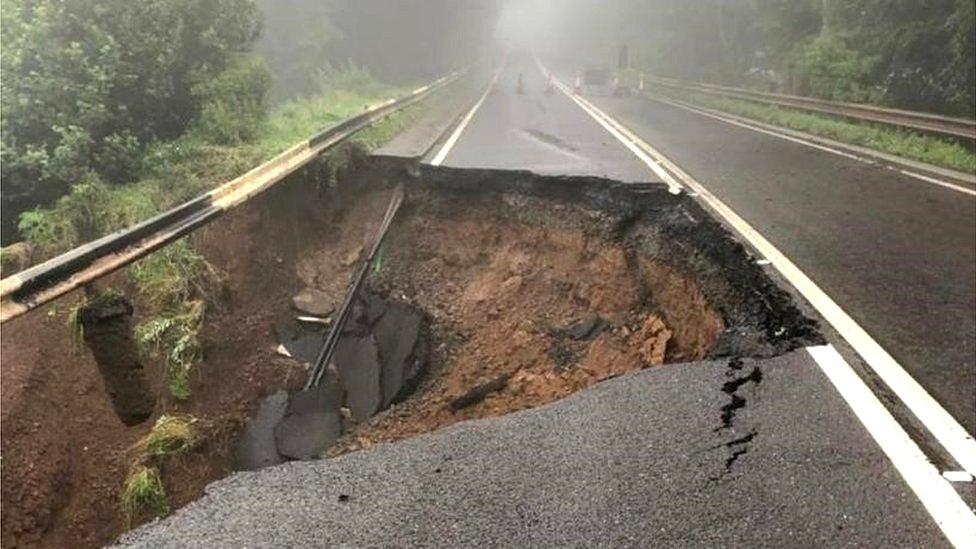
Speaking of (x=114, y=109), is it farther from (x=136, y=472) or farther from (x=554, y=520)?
Answer: (x=554, y=520)

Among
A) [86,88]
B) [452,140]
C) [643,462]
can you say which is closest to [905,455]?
[643,462]

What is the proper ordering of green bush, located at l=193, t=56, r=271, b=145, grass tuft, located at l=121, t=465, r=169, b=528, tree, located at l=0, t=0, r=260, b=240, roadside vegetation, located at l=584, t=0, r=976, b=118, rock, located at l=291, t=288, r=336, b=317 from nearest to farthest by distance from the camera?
1. grass tuft, located at l=121, t=465, r=169, b=528
2. tree, located at l=0, t=0, r=260, b=240
3. rock, located at l=291, t=288, r=336, b=317
4. green bush, located at l=193, t=56, r=271, b=145
5. roadside vegetation, located at l=584, t=0, r=976, b=118

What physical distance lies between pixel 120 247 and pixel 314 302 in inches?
134

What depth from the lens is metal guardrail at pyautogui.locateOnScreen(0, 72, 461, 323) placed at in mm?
3287

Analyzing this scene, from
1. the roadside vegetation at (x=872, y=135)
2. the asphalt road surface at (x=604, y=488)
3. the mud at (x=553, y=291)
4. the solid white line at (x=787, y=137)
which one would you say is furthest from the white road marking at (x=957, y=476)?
the roadside vegetation at (x=872, y=135)

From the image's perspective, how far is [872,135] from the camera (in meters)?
12.9

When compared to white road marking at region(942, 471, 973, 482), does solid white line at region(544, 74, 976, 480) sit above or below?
below

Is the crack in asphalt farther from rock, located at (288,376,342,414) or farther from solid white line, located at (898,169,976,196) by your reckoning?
solid white line, located at (898,169,976,196)

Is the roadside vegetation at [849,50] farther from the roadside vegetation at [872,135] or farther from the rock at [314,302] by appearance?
the rock at [314,302]

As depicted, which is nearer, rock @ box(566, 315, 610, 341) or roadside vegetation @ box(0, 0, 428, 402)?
rock @ box(566, 315, 610, 341)

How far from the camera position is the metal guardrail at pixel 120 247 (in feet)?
10.8

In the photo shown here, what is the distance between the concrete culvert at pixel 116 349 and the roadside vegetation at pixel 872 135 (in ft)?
34.9

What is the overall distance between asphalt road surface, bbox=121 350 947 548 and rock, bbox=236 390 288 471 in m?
2.08

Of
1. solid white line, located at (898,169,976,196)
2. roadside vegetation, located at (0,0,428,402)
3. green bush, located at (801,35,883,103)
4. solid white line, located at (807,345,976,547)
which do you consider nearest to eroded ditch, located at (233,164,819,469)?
solid white line, located at (807,345,976,547)
